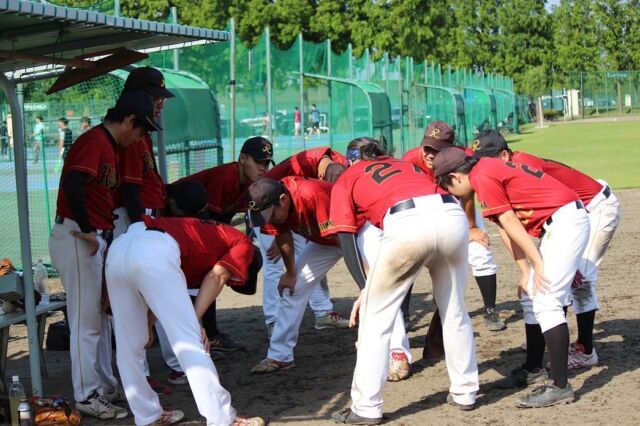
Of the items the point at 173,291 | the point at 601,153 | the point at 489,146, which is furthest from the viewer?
the point at 601,153

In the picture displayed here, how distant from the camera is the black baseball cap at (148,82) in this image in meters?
6.63

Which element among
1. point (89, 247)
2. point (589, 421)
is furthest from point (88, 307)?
point (589, 421)

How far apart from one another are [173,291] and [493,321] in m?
3.63

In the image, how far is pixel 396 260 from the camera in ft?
17.8

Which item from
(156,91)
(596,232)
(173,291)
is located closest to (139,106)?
(156,91)

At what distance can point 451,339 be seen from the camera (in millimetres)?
5754

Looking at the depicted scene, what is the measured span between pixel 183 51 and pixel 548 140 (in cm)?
2641

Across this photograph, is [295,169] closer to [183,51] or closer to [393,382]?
[393,382]

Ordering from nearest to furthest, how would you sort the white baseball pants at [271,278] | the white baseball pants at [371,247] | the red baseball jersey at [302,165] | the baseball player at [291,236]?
the baseball player at [291,236], the white baseball pants at [371,247], the red baseball jersey at [302,165], the white baseball pants at [271,278]

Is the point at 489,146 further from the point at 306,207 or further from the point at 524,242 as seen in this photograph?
the point at 306,207

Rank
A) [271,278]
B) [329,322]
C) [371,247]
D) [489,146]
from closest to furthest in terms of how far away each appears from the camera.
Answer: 1. [489,146]
2. [371,247]
3. [271,278]
4. [329,322]

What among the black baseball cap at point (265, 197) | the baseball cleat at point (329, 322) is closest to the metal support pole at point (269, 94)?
the baseball cleat at point (329, 322)

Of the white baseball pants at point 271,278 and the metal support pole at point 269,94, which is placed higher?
the metal support pole at point 269,94

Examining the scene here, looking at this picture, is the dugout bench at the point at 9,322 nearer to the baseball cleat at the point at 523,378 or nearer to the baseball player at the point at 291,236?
the baseball player at the point at 291,236
